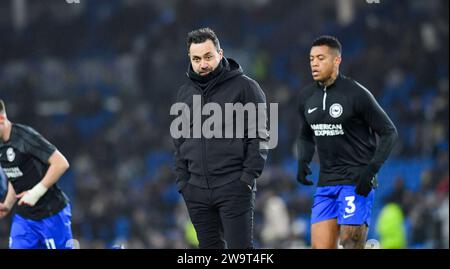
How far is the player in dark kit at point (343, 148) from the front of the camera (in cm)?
932

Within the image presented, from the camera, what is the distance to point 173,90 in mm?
23828

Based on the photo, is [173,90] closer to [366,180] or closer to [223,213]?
[366,180]

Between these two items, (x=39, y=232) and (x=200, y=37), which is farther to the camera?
(x=39, y=232)

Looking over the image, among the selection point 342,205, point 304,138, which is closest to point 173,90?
point 304,138

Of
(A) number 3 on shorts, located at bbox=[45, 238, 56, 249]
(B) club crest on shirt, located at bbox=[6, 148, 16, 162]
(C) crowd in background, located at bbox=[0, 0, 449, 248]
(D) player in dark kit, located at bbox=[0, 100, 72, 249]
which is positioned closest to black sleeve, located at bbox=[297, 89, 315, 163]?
(D) player in dark kit, located at bbox=[0, 100, 72, 249]

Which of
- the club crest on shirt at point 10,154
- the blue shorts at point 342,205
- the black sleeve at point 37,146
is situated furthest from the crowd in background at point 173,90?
the club crest on shirt at point 10,154

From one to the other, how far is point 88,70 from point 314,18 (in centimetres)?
613

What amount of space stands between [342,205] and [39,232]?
3.14 m

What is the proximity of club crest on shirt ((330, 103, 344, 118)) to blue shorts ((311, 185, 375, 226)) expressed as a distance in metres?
0.65

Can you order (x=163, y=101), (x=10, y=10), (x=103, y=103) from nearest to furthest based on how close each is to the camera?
(x=163, y=101) → (x=103, y=103) → (x=10, y=10)

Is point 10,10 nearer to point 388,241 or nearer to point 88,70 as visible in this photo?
point 88,70

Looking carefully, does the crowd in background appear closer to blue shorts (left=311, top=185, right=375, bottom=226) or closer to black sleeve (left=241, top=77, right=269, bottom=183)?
blue shorts (left=311, top=185, right=375, bottom=226)
